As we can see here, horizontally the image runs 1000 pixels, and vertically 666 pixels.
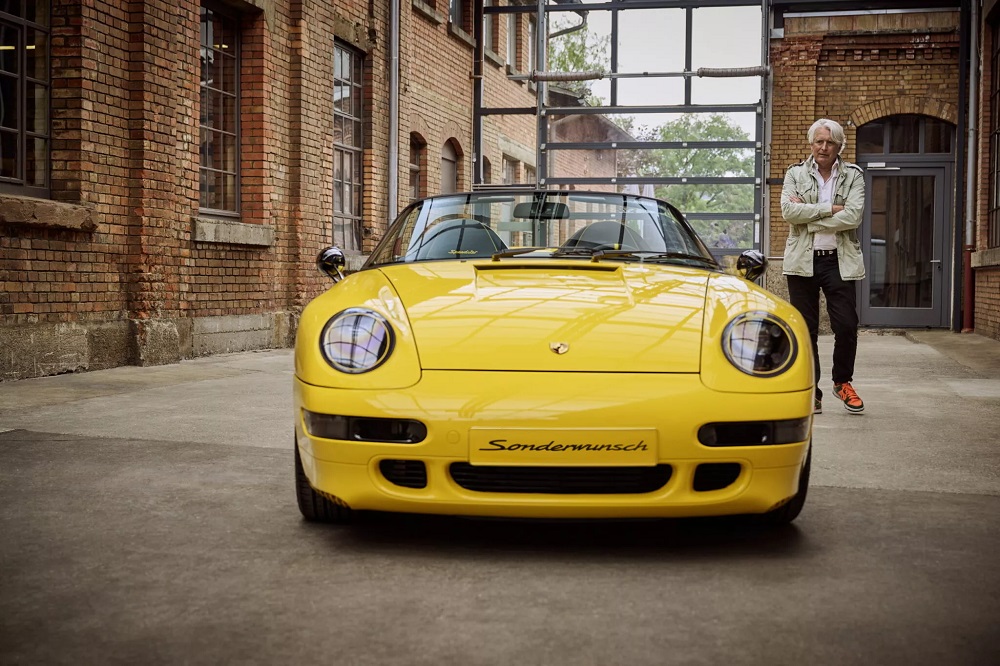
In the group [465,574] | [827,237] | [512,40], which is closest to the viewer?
[465,574]

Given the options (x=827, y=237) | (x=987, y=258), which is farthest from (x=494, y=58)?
(x=827, y=237)

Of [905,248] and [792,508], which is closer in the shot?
[792,508]

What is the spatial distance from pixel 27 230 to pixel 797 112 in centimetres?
1307

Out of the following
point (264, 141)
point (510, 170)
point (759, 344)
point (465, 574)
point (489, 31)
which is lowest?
point (465, 574)

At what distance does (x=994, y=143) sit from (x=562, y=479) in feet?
47.7

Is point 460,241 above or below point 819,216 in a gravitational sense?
below

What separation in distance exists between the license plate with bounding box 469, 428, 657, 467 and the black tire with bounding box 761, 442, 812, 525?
71cm

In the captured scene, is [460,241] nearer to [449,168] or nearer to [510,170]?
[449,168]

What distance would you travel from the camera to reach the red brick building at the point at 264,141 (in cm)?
903

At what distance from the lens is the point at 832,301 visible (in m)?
7.03

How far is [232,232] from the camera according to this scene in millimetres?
11547

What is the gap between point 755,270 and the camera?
502cm

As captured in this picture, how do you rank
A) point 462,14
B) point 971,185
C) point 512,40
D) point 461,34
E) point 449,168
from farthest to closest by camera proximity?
point 512,40, point 462,14, point 449,168, point 461,34, point 971,185

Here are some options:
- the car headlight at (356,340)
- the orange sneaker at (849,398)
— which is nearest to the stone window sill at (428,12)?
the orange sneaker at (849,398)
